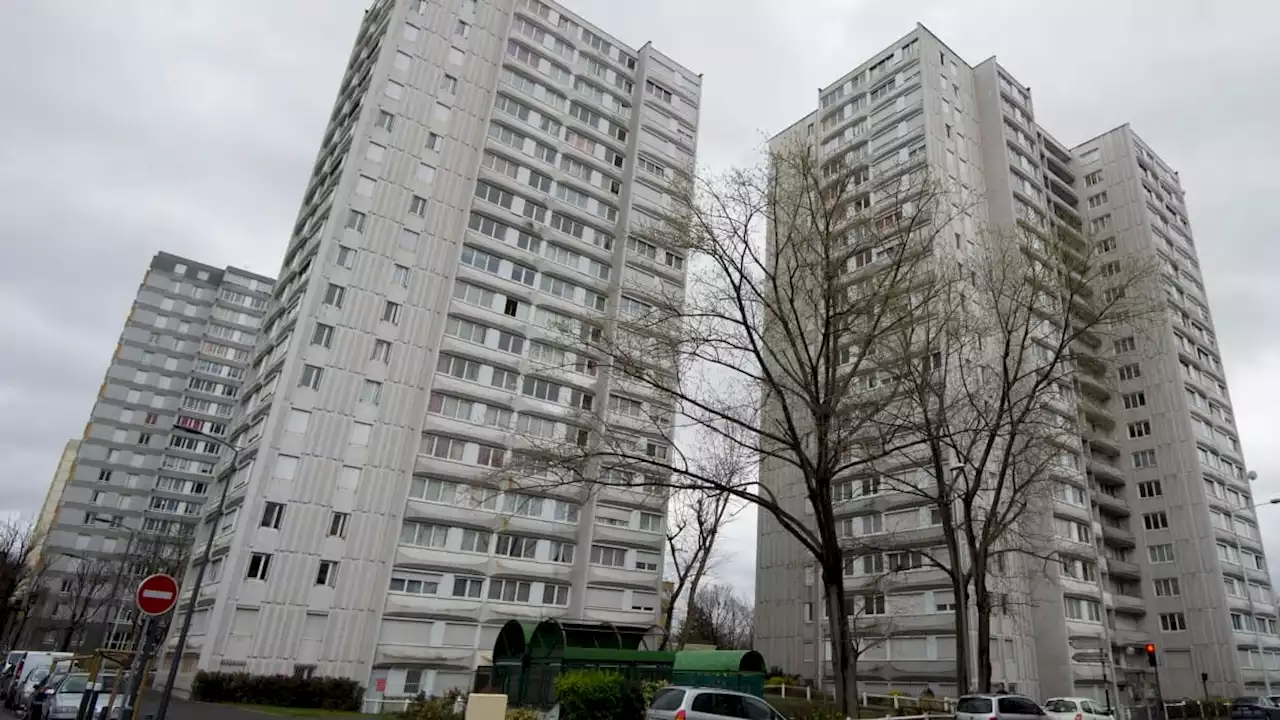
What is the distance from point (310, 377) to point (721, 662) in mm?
26351

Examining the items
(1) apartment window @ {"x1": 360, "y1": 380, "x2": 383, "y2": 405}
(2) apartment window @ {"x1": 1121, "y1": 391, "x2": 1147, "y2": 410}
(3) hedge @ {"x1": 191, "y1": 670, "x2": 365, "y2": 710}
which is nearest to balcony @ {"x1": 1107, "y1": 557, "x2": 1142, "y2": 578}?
(2) apartment window @ {"x1": 1121, "y1": 391, "x2": 1147, "y2": 410}

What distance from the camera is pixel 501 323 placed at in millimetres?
46438

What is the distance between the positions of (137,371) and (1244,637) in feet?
364

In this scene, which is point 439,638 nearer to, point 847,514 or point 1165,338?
point 847,514

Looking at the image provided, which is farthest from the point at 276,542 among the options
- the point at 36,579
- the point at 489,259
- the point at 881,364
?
the point at 36,579

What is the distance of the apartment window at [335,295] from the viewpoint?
40.0 meters

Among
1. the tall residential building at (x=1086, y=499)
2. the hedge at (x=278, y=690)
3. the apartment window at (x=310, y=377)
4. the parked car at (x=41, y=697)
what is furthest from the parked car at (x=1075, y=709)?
the apartment window at (x=310, y=377)

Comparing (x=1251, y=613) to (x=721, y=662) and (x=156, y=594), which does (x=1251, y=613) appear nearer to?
(x=721, y=662)

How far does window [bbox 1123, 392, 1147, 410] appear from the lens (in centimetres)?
6003

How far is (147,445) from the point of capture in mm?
85250

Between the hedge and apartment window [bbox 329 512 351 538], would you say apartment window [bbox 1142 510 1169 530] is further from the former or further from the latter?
apartment window [bbox 329 512 351 538]

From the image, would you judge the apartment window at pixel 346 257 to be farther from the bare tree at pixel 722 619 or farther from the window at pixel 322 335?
the bare tree at pixel 722 619

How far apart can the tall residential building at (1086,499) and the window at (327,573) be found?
86.2 ft

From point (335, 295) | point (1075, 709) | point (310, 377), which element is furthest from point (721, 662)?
point (335, 295)
